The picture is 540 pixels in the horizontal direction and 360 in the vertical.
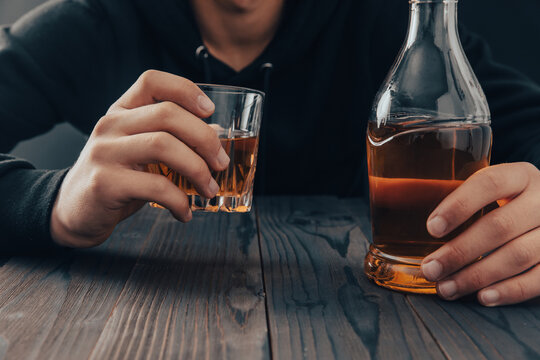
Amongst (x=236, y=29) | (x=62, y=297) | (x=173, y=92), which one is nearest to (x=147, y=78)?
(x=173, y=92)

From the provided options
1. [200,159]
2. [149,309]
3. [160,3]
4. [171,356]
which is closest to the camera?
[171,356]

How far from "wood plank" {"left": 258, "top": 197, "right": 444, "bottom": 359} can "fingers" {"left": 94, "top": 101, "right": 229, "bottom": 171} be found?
0.63 ft

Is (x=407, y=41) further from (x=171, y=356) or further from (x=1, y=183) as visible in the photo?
(x=1, y=183)

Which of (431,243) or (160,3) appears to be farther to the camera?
(160,3)

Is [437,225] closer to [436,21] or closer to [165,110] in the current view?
[436,21]

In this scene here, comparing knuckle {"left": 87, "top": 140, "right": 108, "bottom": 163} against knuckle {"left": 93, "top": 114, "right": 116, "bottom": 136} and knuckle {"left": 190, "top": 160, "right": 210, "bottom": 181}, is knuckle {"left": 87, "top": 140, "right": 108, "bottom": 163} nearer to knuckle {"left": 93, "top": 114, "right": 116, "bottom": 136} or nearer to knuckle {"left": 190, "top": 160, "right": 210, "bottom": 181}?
knuckle {"left": 93, "top": 114, "right": 116, "bottom": 136}

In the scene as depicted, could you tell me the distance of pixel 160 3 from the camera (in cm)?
137

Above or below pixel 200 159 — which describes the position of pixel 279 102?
below

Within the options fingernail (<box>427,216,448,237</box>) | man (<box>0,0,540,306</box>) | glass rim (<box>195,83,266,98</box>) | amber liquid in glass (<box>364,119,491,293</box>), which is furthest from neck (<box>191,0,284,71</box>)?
fingernail (<box>427,216,448,237</box>)

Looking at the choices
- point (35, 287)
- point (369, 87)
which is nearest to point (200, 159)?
point (35, 287)

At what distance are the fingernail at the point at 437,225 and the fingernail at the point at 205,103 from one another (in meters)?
0.33

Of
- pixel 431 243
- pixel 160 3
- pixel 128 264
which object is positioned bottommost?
pixel 128 264

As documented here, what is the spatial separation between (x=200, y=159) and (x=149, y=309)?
0.71ft

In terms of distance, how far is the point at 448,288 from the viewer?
0.65 meters
